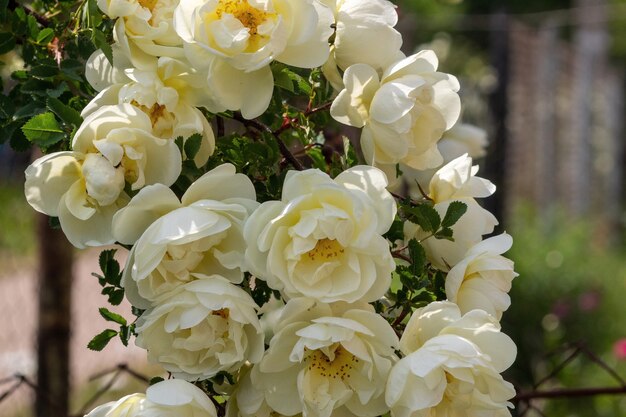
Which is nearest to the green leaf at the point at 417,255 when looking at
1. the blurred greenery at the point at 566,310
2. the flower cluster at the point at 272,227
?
the flower cluster at the point at 272,227

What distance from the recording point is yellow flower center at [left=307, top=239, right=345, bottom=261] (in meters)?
→ 0.69

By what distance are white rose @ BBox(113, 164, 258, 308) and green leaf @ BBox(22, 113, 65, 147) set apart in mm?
127

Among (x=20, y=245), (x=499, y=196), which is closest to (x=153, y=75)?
(x=499, y=196)

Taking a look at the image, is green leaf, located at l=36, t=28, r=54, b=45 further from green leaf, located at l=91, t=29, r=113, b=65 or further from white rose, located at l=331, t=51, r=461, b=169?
white rose, located at l=331, t=51, r=461, b=169

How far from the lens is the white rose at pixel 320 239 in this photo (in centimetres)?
67

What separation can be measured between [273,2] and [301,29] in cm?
3

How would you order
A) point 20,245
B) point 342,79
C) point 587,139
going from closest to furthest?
point 342,79 → point 20,245 → point 587,139

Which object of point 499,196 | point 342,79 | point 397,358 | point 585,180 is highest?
point 342,79

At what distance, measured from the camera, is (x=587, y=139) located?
8.66 m

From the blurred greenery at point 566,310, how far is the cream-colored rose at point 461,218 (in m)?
2.75

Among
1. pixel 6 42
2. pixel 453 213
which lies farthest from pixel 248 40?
pixel 6 42

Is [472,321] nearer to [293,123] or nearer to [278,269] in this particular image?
[278,269]

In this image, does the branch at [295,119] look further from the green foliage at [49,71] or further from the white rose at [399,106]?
the green foliage at [49,71]

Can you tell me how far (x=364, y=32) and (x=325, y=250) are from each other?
0.21 metres
